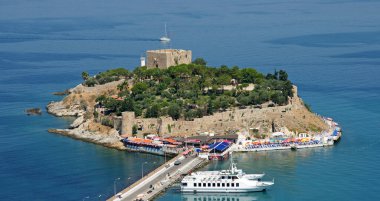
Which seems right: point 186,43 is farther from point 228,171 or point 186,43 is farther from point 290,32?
point 228,171

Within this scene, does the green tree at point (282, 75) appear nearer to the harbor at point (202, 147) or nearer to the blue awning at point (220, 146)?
the harbor at point (202, 147)

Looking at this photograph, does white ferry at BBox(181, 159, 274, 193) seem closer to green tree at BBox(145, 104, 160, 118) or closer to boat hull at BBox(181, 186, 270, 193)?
boat hull at BBox(181, 186, 270, 193)

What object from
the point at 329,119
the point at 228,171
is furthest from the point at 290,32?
the point at 228,171

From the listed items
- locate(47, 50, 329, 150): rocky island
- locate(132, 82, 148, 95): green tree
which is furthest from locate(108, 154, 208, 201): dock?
locate(132, 82, 148, 95): green tree

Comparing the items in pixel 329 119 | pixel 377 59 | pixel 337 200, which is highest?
pixel 377 59

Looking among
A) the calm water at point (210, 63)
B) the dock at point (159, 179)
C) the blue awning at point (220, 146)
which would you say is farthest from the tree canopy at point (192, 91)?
the dock at point (159, 179)
